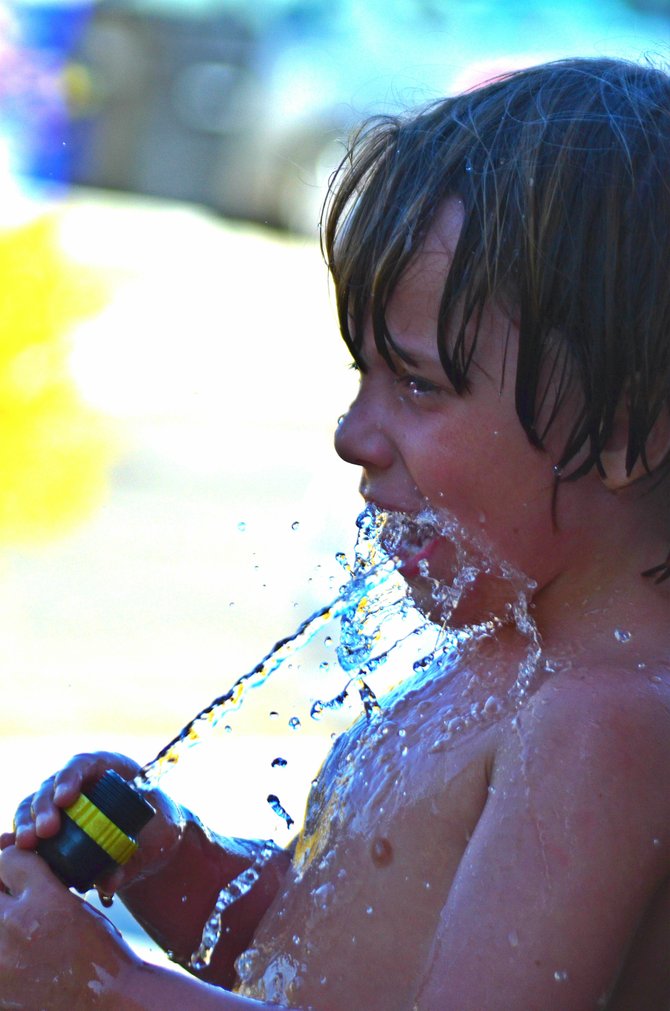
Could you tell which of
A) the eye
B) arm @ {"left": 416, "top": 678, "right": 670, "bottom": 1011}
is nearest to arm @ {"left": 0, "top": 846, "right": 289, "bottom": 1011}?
arm @ {"left": 416, "top": 678, "right": 670, "bottom": 1011}

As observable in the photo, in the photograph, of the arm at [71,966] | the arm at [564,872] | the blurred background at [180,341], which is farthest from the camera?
the blurred background at [180,341]

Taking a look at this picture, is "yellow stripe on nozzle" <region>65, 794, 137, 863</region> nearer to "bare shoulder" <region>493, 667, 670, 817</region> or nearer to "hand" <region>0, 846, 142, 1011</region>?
"hand" <region>0, 846, 142, 1011</region>

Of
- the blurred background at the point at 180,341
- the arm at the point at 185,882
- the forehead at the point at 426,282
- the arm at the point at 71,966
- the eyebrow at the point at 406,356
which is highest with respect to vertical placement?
the forehead at the point at 426,282

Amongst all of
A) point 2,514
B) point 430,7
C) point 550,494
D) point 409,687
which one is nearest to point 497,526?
point 550,494

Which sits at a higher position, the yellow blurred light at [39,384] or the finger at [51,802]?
the finger at [51,802]

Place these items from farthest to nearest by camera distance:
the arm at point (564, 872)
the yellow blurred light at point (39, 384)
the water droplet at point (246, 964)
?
1. the yellow blurred light at point (39, 384)
2. the water droplet at point (246, 964)
3. the arm at point (564, 872)

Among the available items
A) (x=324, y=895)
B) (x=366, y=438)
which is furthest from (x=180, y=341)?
(x=324, y=895)

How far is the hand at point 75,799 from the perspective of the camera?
1491 mm

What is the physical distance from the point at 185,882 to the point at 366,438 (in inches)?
25.8

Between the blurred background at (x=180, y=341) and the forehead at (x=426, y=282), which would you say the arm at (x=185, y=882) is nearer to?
the forehead at (x=426, y=282)

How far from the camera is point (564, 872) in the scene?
1275 millimetres

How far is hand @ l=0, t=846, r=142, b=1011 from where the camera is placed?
4.56ft

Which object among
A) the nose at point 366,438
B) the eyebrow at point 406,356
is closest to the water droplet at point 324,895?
the nose at point 366,438

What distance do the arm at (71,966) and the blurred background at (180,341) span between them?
267 centimetres
